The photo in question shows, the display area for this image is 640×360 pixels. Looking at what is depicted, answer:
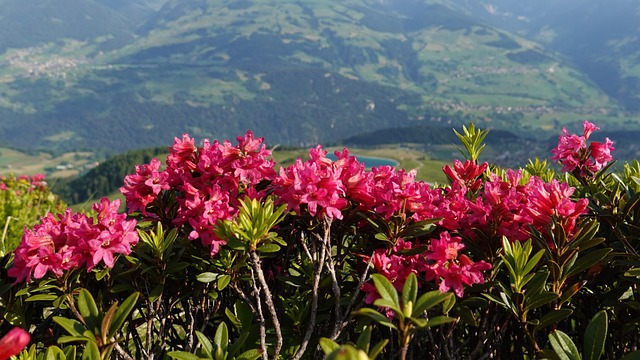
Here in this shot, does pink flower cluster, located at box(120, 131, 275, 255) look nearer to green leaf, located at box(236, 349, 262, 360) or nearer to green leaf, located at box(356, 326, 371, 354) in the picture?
green leaf, located at box(236, 349, 262, 360)

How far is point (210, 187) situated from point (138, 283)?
0.60 metres

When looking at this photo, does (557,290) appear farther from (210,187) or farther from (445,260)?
(210,187)

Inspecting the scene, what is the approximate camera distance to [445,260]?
2.08m

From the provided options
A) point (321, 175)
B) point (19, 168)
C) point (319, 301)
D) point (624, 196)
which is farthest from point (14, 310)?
point (19, 168)

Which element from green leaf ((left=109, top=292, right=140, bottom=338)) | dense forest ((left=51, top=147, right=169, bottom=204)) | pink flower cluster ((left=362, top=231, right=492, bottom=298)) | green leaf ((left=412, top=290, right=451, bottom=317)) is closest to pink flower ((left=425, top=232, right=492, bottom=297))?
pink flower cluster ((left=362, top=231, right=492, bottom=298))

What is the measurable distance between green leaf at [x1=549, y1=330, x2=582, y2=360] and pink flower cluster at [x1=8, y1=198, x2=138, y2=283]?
5.87ft

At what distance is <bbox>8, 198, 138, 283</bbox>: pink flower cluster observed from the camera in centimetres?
213

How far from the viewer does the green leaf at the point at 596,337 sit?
1.62 meters

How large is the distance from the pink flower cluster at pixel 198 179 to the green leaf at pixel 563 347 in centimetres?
147

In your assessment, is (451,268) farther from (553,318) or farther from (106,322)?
(106,322)

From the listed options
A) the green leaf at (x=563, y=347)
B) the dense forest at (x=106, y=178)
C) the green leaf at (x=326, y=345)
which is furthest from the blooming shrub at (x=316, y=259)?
the dense forest at (x=106, y=178)

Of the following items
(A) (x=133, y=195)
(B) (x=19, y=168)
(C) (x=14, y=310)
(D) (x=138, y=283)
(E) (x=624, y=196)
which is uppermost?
(E) (x=624, y=196)

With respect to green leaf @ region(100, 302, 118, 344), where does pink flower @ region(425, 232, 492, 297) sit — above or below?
above

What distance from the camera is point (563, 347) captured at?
168 cm
